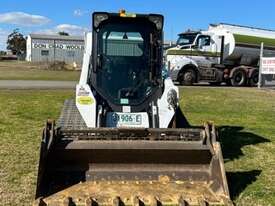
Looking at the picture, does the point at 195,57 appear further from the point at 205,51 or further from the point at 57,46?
the point at 57,46

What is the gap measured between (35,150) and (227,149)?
3486mm

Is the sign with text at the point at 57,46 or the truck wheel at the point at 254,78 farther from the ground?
the sign with text at the point at 57,46

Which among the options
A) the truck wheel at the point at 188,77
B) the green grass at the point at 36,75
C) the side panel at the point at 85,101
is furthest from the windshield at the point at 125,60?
the green grass at the point at 36,75

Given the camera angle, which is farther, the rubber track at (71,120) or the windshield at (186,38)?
the windshield at (186,38)

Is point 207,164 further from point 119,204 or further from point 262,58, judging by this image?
point 262,58

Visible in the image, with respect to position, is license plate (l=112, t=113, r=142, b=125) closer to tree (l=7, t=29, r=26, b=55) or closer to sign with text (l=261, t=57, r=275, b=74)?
sign with text (l=261, t=57, r=275, b=74)

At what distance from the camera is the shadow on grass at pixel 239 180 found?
734cm

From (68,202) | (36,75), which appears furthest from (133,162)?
(36,75)

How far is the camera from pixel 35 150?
9664mm

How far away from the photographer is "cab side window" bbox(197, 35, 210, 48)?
28.9 m

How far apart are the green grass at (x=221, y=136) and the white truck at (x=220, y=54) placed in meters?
6.58

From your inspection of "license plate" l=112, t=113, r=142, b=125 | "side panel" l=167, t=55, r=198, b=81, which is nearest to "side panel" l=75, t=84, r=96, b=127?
"license plate" l=112, t=113, r=142, b=125

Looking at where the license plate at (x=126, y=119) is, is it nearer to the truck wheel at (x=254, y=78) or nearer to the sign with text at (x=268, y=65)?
the sign with text at (x=268, y=65)

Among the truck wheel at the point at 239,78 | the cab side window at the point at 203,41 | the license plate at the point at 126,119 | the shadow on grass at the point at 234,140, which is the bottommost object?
the shadow on grass at the point at 234,140
